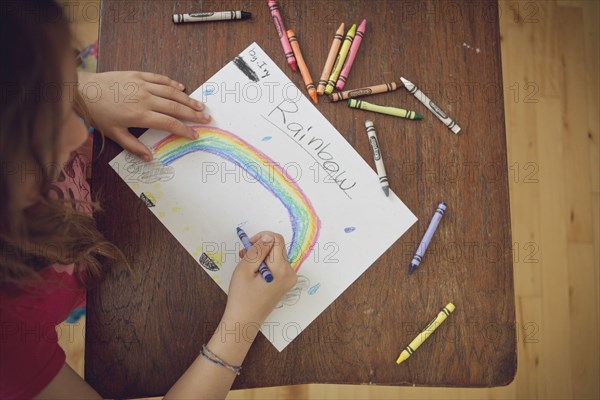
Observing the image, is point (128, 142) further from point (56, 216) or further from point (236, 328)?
point (236, 328)

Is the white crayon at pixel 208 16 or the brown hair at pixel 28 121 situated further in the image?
the white crayon at pixel 208 16

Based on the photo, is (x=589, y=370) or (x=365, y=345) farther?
(x=589, y=370)

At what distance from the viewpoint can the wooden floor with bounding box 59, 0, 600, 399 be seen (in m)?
1.27

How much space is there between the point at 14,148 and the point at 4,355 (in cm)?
28

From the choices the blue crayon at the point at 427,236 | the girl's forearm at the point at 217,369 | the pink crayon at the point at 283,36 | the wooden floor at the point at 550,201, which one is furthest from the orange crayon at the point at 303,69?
→ the wooden floor at the point at 550,201

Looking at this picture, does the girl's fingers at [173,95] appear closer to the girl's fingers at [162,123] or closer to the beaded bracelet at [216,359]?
the girl's fingers at [162,123]

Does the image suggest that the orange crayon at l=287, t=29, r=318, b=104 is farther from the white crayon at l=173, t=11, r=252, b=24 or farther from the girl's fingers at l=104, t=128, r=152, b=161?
the girl's fingers at l=104, t=128, r=152, b=161

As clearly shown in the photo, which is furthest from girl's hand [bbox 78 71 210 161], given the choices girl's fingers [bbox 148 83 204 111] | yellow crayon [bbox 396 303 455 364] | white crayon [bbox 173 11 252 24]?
yellow crayon [bbox 396 303 455 364]

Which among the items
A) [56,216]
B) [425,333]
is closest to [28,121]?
[56,216]

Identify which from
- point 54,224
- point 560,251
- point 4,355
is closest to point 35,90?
point 54,224

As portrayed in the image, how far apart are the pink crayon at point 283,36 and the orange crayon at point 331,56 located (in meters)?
0.05

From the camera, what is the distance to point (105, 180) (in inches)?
26.7

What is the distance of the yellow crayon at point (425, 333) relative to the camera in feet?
2.15

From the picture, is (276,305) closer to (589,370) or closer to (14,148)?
(14,148)
